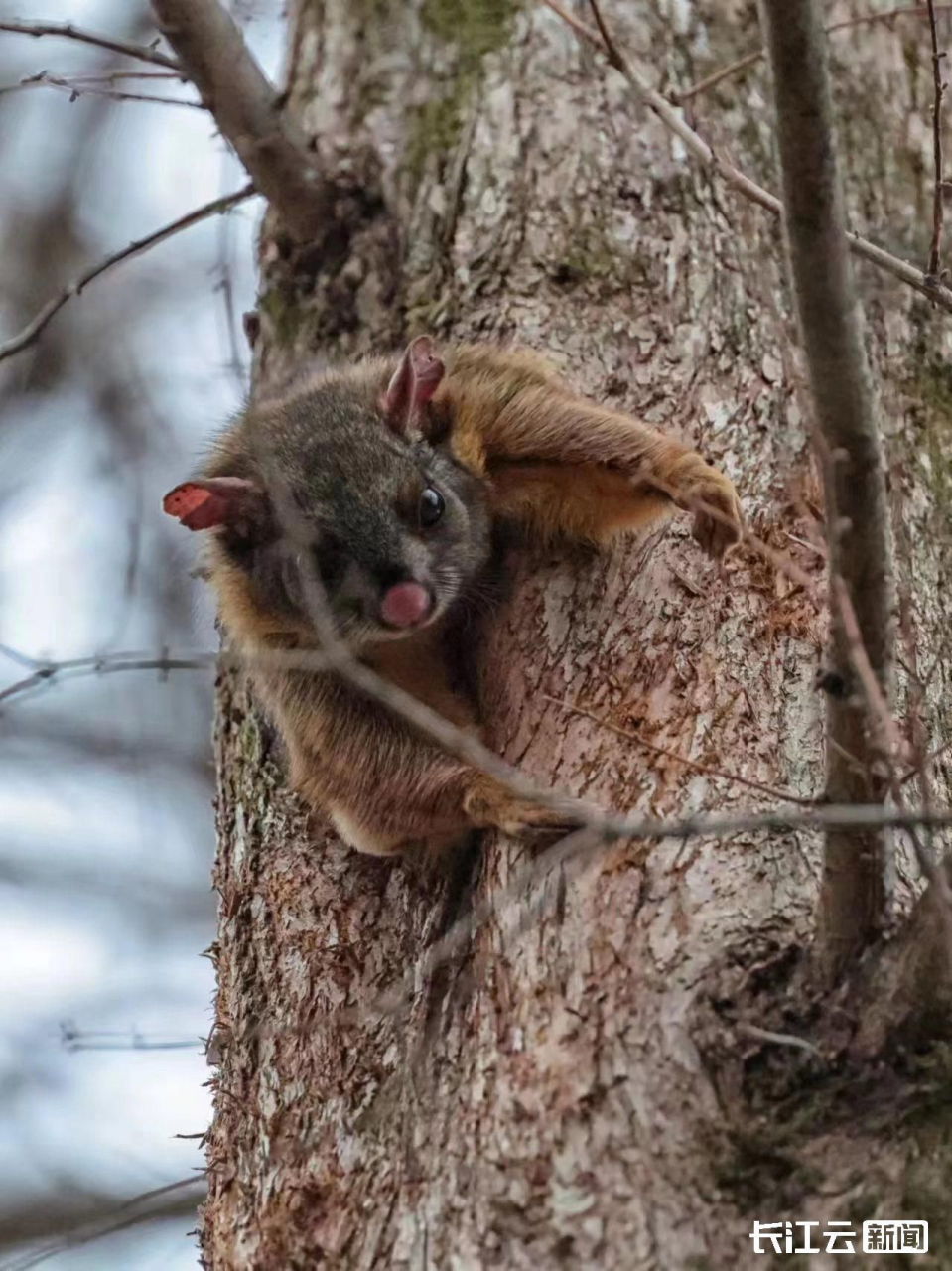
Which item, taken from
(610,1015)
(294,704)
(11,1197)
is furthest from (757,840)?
(11,1197)

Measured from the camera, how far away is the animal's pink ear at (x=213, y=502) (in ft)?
11.8

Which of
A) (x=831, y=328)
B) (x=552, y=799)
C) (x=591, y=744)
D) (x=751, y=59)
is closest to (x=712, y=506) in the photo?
(x=591, y=744)

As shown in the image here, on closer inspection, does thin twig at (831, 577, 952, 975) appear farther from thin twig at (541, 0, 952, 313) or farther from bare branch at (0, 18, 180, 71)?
bare branch at (0, 18, 180, 71)

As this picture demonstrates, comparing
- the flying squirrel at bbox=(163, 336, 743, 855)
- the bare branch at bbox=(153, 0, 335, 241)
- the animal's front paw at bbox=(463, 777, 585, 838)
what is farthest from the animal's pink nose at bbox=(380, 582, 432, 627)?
the bare branch at bbox=(153, 0, 335, 241)

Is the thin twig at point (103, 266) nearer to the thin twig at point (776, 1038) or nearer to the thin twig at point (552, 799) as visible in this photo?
the thin twig at point (552, 799)

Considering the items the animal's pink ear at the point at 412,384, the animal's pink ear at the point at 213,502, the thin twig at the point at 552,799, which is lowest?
the thin twig at the point at 552,799

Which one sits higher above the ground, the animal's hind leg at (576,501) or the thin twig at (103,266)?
the thin twig at (103,266)

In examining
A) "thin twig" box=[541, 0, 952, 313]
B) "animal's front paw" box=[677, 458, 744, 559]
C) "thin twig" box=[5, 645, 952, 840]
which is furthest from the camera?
"animal's front paw" box=[677, 458, 744, 559]

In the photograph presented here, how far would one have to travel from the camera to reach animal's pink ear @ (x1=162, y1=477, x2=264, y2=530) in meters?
3.61

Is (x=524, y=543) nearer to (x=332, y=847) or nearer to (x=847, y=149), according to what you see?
(x=332, y=847)

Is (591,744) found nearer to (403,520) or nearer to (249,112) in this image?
(403,520)

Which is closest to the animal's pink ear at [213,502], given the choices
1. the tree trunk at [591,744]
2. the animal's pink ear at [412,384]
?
the animal's pink ear at [412,384]

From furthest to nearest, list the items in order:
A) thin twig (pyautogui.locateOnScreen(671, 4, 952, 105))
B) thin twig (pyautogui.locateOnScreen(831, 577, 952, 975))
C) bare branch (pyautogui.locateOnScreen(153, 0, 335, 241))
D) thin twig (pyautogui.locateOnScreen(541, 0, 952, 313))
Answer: bare branch (pyautogui.locateOnScreen(153, 0, 335, 241)) → thin twig (pyautogui.locateOnScreen(671, 4, 952, 105)) → thin twig (pyautogui.locateOnScreen(541, 0, 952, 313)) → thin twig (pyautogui.locateOnScreen(831, 577, 952, 975))

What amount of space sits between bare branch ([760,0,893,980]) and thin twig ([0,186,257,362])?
213cm
